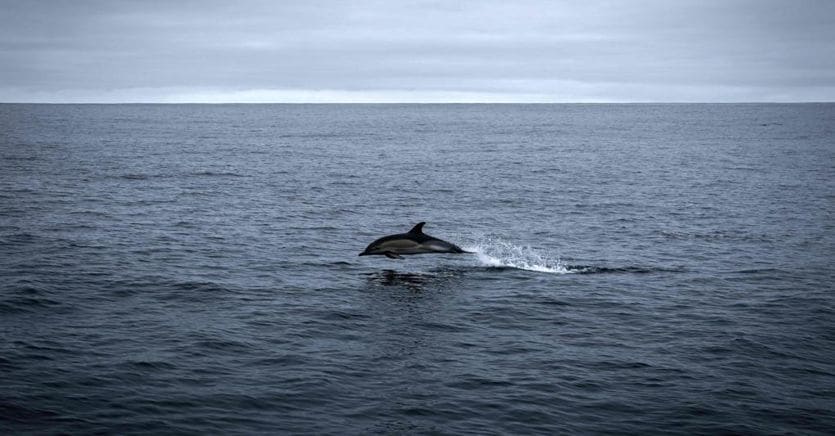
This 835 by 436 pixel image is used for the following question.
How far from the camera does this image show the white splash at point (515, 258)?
110ft

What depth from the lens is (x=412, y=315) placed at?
83.2ft

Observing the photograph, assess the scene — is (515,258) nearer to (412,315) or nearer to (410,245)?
(410,245)

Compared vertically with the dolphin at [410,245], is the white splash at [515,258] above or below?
below

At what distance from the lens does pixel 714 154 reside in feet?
373

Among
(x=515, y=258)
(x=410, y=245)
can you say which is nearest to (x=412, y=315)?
(x=410, y=245)

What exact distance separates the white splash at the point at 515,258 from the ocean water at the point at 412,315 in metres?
0.17

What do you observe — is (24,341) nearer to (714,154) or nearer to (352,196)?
(352,196)

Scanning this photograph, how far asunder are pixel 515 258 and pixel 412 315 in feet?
36.5

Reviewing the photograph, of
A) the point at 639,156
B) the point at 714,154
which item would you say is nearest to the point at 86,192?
the point at 639,156

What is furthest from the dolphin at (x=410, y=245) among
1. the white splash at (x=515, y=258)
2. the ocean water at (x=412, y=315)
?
the white splash at (x=515, y=258)

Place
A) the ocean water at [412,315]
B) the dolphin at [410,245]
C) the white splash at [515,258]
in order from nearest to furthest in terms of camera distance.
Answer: the ocean water at [412,315] → the dolphin at [410,245] → the white splash at [515,258]

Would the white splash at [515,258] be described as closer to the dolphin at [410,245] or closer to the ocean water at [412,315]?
the ocean water at [412,315]

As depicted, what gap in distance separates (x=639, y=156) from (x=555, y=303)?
88.3 meters

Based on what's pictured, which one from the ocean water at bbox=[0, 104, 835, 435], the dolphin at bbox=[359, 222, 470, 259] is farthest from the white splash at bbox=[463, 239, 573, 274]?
the dolphin at bbox=[359, 222, 470, 259]
